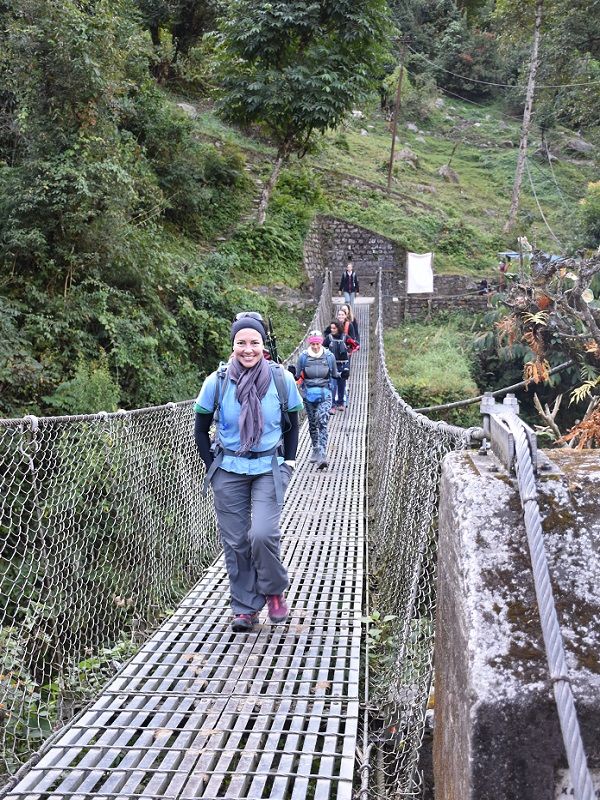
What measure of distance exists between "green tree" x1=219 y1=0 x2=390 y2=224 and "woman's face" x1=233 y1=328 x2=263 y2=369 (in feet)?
38.0

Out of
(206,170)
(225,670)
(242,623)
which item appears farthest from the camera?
(206,170)

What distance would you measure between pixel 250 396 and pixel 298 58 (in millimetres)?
13053

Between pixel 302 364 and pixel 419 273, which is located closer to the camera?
pixel 302 364

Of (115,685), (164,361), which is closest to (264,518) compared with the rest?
(115,685)

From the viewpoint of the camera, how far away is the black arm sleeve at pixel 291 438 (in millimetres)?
3066

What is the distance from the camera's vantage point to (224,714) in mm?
2422

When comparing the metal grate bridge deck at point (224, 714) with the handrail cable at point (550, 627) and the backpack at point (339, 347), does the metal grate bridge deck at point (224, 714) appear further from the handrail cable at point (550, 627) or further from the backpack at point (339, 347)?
the backpack at point (339, 347)

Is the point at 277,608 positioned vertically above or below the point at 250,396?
below

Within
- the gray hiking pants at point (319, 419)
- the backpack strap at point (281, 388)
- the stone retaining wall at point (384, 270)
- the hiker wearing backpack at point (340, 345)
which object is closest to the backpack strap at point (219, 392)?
the backpack strap at point (281, 388)

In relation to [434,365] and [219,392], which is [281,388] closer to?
[219,392]

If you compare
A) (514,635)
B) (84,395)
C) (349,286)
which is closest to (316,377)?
(84,395)

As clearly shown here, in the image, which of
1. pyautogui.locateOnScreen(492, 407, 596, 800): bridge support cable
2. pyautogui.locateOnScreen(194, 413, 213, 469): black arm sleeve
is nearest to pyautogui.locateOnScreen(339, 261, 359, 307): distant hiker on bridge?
pyautogui.locateOnScreen(194, 413, 213, 469): black arm sleeve

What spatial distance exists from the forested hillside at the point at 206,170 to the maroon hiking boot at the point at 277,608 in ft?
10.5

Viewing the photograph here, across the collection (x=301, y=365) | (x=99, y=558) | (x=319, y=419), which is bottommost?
(x=99, y=558)
